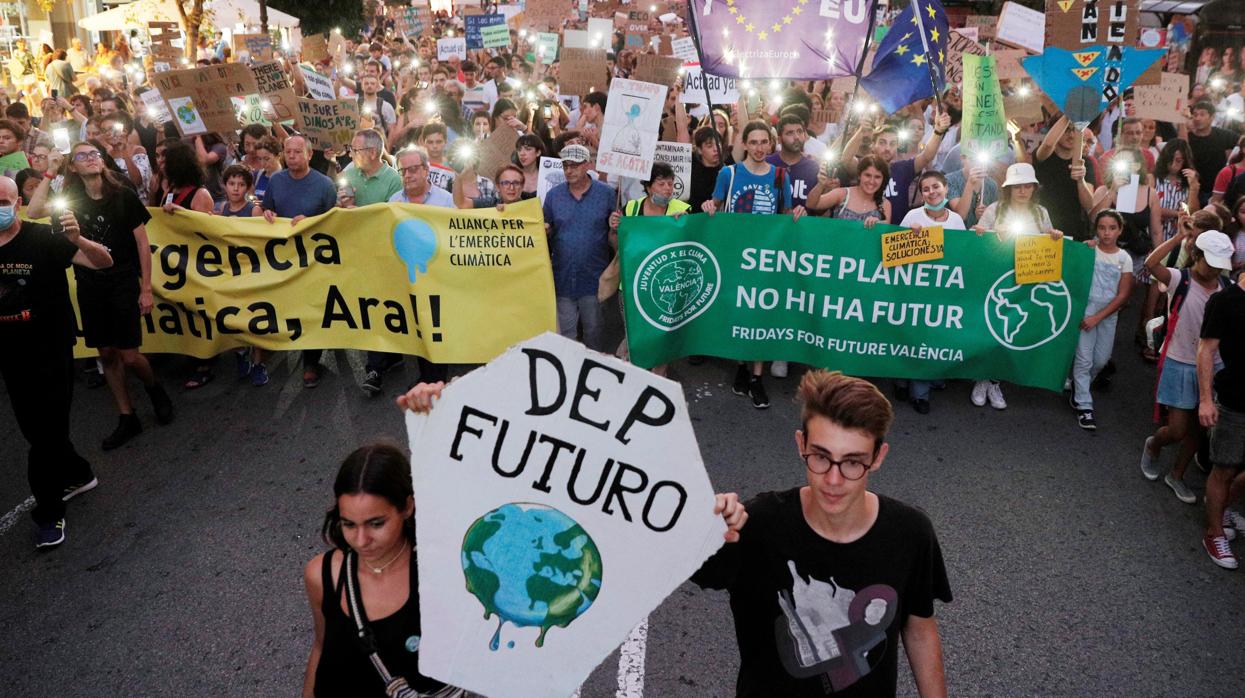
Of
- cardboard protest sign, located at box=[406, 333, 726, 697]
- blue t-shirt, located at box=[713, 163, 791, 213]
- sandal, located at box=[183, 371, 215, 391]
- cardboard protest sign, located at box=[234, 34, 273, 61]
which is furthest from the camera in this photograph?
cardboard protest sign, located at box=[234, 34, 273, 61]

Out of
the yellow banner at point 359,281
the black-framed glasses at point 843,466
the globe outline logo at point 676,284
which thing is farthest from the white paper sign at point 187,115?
the black-framed glasses at point 843,466

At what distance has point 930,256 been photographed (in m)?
6.39

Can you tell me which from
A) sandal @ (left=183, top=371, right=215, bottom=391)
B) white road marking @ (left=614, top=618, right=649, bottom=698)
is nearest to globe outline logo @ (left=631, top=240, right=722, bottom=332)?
white road marking @ (left=614, top=618, right=649, bottom=698)

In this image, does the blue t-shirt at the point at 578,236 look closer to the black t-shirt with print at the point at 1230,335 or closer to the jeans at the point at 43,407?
the jeans at the point at 43,407

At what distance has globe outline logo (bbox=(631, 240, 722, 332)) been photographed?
6.41 m

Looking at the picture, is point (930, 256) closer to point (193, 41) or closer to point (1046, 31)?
point (1046, 31)

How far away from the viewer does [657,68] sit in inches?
324

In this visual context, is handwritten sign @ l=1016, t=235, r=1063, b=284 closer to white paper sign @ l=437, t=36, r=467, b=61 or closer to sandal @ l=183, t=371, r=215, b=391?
sandal @ l=183, t=371, r=215, b=391

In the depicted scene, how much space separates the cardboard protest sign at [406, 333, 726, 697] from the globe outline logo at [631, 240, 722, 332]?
4.54m

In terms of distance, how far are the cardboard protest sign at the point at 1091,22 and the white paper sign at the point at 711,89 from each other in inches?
115

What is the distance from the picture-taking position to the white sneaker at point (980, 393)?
673 centimetres

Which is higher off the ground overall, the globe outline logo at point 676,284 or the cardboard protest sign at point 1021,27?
the cardboard protest sign at point 1021,27

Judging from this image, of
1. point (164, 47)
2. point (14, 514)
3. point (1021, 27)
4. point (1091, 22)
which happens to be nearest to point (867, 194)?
point (1021, 27)

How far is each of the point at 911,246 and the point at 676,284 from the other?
5.60 feet
